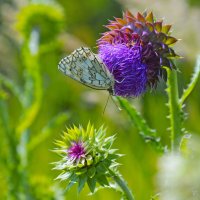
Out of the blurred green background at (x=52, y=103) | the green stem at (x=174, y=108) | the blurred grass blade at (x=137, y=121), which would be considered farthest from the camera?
the blurred green background at (x=52, y=103)

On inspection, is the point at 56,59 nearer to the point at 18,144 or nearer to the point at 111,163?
the point at 18,144

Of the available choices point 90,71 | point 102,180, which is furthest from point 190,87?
point 102,180

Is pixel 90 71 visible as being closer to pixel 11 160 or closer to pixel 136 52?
pixel 136 52

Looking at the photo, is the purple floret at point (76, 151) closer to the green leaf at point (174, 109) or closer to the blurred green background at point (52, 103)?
the green leaf at point (174, 109)

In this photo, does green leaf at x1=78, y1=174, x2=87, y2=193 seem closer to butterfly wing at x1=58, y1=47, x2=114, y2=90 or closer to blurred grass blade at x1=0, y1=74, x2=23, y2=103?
butterfly wing at x1=58, y1=47, x2=114, y2=90

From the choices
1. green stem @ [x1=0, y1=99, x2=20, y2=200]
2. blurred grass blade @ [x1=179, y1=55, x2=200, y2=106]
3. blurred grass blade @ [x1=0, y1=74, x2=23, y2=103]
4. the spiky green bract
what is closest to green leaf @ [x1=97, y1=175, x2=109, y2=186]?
the spiky green bract

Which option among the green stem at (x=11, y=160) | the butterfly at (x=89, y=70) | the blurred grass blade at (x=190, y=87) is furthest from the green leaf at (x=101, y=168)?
the green stem at (x=11, y=160)
